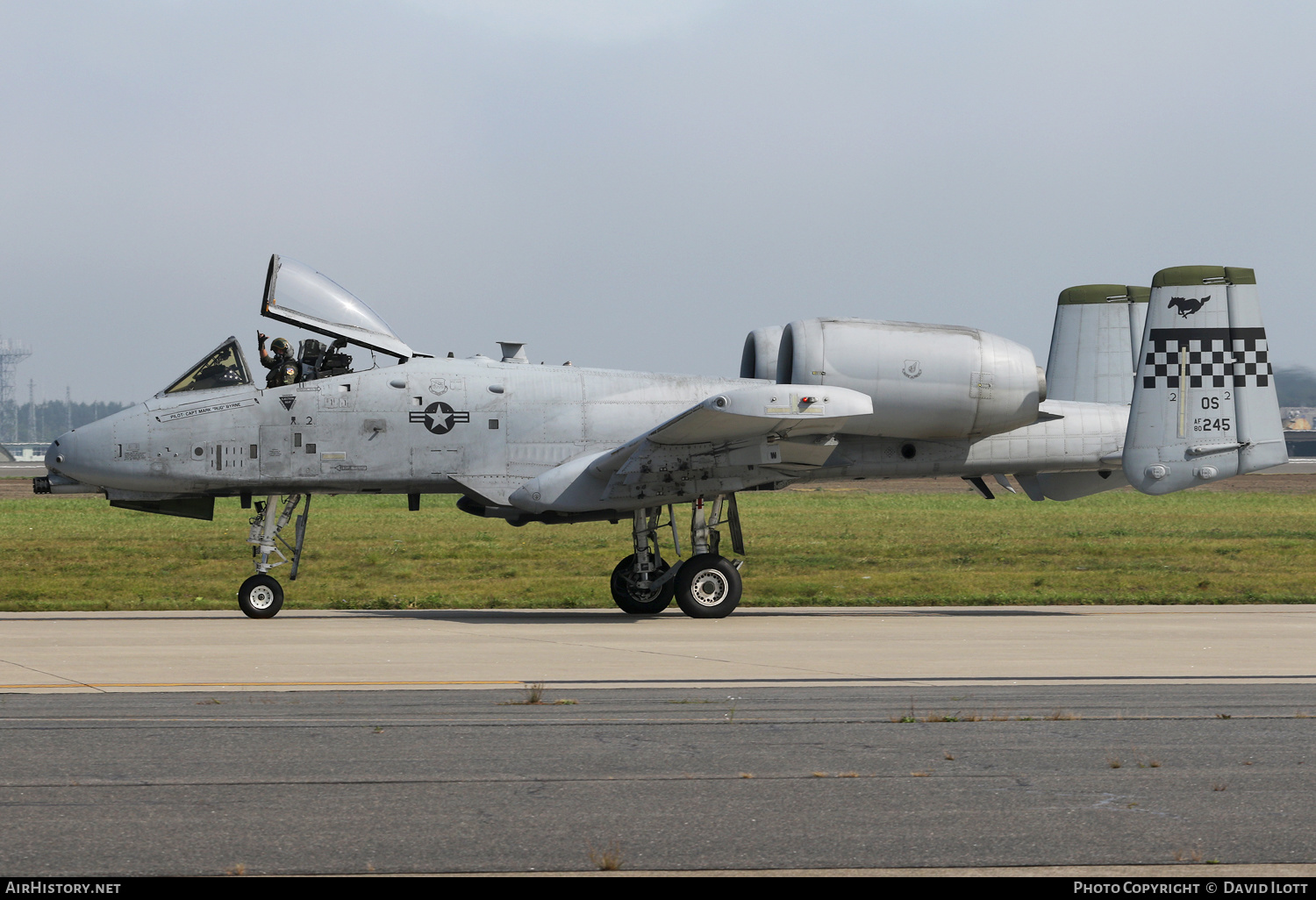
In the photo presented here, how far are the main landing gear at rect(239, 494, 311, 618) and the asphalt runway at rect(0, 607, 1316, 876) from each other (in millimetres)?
3024

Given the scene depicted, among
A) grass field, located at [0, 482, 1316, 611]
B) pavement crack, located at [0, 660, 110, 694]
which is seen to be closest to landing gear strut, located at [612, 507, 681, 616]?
grass field, located at [0, 482, 1316, 611]

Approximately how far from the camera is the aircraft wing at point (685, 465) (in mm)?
16766

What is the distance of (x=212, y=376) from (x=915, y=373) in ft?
30.8

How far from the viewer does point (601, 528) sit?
38.3 m

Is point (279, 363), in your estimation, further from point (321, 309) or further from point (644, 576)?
point (644, 576)

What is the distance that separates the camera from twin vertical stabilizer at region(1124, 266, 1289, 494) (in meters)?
18.1

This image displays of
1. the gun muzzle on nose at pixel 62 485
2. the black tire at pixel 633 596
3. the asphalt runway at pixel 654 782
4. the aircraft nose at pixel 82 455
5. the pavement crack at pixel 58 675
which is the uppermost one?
the aircraft nose at pixel 82 455

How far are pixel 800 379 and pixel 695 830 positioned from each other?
473 inches

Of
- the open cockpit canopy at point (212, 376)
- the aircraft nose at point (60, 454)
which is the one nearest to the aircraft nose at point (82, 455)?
the aircraft nose at point (60, 454)

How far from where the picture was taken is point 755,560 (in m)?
28.6

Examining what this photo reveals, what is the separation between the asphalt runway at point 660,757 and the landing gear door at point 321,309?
5.12 metres

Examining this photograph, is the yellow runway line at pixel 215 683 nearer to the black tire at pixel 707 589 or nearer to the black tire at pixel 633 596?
the black tire at pixel 707 589

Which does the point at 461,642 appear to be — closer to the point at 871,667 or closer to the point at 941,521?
the point at 871,667

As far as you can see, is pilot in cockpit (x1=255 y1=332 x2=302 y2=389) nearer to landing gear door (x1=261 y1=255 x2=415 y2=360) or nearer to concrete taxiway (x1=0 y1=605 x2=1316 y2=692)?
landing gear door (x1=261 y1=255 x2=415 y2=360)
